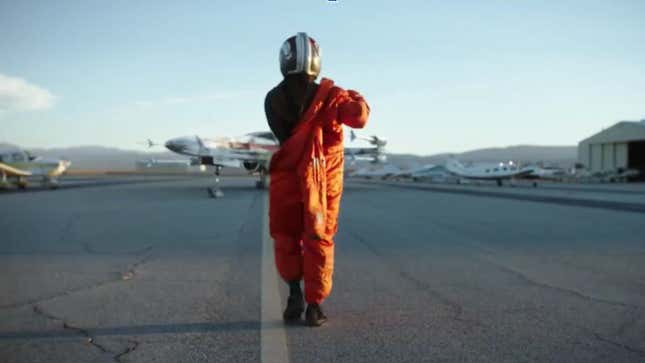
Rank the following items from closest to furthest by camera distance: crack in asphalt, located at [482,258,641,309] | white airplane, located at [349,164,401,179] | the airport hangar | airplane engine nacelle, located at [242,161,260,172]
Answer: crack in asphalt, located at [482,258,641,309] → airplane engine nacelle, located at [242,161,260,172] → the airport hangar → white airplane, located at [349,164,401,179]

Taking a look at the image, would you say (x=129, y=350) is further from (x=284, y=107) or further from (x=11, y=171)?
(x=11, y=171)

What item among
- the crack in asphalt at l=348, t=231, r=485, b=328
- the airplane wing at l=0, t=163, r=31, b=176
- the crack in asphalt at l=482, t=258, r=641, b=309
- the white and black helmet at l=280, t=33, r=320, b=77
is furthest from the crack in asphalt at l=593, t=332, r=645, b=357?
the airplane wing at l=0, t=163, r=31, b=176

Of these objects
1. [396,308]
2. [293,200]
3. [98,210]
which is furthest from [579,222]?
[98,210]

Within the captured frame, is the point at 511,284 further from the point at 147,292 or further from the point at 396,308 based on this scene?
the point at 147,292

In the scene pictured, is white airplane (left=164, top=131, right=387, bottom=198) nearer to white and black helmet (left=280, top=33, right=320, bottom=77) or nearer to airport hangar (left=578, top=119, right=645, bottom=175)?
white and black helmet (left=280, top=33, right=320, bottom=77)

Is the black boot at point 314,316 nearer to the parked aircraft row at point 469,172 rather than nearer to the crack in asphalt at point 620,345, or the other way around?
the crack in asphalt at point 620,345

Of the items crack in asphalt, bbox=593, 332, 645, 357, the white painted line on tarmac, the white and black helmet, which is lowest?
the white painted line on tarmac

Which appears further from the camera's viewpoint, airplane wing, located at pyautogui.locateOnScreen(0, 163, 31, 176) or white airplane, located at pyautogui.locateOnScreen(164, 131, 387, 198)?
airplane wing, located at pyautogui.locateOnScreen(0, 163, 31, 176)

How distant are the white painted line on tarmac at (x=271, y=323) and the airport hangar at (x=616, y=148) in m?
52.0

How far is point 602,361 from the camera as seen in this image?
265cm

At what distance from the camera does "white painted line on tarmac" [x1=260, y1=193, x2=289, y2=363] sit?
2846mm

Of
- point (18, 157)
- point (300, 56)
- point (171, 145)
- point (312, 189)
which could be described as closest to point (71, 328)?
point (312, 189)

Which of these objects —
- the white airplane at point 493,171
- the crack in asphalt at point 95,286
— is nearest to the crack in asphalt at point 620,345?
the crack in asphalt at point 95,286

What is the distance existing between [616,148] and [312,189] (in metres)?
59.3
